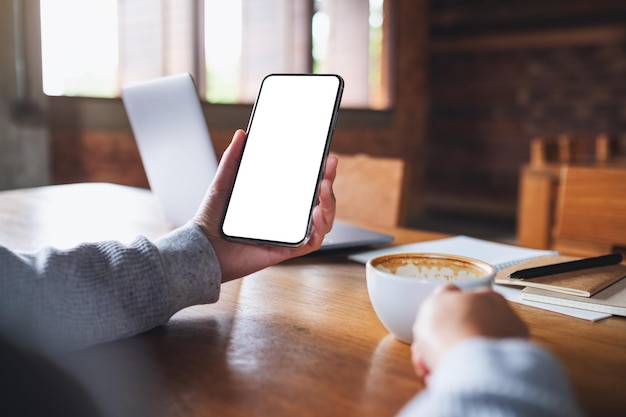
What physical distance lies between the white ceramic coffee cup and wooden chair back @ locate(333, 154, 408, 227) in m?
0.80

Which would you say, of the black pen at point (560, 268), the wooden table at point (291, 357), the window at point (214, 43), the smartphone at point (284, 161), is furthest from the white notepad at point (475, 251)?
the window at point (214, 43)

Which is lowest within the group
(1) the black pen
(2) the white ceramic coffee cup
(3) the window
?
(1) the black pen

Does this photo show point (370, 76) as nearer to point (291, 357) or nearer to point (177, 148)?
point (177, 148)

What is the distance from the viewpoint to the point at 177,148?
3.49 feet

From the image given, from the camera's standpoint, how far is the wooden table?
0.48 metres

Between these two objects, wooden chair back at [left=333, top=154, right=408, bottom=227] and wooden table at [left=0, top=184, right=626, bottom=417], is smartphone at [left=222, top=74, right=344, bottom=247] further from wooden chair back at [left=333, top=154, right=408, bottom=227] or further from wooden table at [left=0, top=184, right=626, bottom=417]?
wooden chair back at [left=333, top=154, right=408, bottom=227]

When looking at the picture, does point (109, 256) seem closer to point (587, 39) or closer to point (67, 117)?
point (67, 117)

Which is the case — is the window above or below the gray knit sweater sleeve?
above

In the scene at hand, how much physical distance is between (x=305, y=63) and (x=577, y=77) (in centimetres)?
235

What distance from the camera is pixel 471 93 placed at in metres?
5.87

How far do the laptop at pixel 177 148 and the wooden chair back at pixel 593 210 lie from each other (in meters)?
0.55

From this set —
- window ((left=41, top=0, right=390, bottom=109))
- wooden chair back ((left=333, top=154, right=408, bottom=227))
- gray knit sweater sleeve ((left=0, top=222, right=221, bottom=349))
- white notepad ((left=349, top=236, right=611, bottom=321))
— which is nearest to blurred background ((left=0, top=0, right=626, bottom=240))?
window ((left=41, top=0, right=390, bottom=109))

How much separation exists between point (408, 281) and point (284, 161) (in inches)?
10.2

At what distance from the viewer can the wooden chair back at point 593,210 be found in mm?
1350
